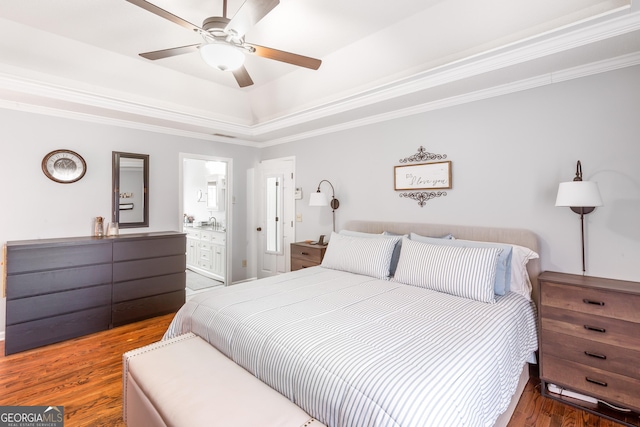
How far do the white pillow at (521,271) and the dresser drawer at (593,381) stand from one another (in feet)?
1.55

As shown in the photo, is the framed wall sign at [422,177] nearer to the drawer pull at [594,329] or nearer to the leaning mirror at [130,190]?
the drawer pull at [594,329]

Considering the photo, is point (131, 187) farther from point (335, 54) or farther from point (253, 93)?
point (335, 54)

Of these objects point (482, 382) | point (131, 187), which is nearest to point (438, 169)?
point (482, 382)

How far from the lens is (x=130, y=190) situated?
3742 mm

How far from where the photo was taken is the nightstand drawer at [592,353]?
1833 millimetres

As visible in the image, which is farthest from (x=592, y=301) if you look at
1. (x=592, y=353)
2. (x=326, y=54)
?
(x=326, y=54)

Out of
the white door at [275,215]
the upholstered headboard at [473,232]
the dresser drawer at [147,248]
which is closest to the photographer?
the upholstered headboard at [473,232]

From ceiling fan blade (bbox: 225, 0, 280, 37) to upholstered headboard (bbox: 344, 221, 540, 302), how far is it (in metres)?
2.34

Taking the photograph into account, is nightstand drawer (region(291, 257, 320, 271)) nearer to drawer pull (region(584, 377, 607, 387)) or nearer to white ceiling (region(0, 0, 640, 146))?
white ceiling (region(0, 0, 640, 146))

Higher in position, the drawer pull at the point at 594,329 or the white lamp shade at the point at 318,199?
the white lamp shade at the point at 318,199

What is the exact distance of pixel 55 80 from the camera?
2922mm

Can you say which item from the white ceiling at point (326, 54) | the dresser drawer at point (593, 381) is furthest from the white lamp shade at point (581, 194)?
the dresser drawer at point (593, 381)

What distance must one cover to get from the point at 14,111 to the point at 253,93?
2451mm

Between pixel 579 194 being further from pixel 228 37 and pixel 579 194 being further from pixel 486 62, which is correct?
pixel 228 37
